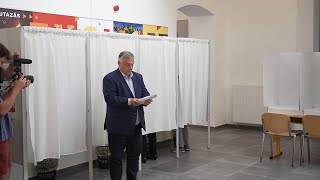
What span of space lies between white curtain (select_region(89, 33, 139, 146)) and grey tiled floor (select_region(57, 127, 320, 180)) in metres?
0.68

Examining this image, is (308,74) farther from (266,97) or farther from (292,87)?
(266,97)

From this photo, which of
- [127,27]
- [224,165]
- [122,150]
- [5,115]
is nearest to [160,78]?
[127,27]

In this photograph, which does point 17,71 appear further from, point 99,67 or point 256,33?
point 256,33

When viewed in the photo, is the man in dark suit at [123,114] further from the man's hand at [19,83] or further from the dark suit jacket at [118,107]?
the man's hand at [19,83]

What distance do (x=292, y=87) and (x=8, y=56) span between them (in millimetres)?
4615

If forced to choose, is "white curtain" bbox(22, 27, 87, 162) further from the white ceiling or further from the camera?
the white ceiling

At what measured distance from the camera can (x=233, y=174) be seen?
16.7 ft

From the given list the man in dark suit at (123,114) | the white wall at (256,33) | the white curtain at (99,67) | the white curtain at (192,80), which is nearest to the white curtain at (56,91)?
the white curtain at (99,67)

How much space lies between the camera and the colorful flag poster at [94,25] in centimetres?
537

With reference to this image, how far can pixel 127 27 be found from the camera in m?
6.10

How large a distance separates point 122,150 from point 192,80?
238cm

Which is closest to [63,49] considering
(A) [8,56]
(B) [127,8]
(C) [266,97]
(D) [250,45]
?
(A) [8,56]

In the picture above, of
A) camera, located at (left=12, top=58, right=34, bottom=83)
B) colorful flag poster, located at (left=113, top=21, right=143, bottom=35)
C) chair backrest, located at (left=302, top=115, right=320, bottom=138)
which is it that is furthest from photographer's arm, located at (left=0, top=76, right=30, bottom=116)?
chair backrest, located at (left=302, top=115, right=320, bottom=138)

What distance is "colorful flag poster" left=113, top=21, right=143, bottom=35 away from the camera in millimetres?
5914
